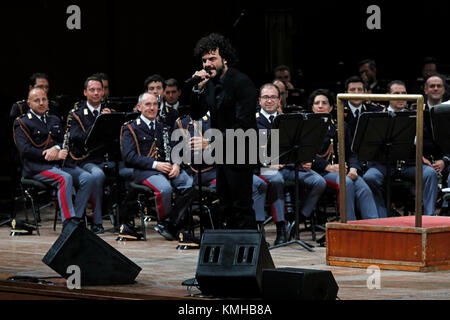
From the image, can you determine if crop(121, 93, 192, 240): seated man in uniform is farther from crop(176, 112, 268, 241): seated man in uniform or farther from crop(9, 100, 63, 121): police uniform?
crop(9, 100, 63, 121): police uniform

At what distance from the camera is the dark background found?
12.0 m

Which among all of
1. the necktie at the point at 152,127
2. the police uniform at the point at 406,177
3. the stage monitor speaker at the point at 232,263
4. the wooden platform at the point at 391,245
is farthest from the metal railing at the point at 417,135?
the necktie at the point at 152,127

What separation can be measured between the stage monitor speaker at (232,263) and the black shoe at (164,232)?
313 centimetres

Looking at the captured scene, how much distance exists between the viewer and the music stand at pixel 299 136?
7.01 meters

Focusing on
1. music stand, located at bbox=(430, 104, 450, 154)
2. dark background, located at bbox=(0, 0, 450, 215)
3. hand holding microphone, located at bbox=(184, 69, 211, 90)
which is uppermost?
dark background, located at bbox=(0, 0, 450, 215)

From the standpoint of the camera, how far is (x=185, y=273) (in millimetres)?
6066

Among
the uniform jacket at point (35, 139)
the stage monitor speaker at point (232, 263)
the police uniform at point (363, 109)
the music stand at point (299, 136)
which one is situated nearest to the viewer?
the stage monitor speaker at point (232, 263)

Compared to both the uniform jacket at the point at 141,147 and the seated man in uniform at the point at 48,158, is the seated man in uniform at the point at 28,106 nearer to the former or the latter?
the seated man in uniform at the point at 48,158

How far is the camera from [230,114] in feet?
19.3

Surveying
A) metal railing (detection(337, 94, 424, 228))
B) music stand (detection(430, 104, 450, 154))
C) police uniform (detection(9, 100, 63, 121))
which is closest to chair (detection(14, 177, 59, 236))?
police uniform (detection(9, 100, 63, 121))

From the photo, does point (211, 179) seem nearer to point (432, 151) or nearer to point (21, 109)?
point (432, 151)

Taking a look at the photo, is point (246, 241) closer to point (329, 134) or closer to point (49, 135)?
point (329, 134)

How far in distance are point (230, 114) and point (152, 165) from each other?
239cm

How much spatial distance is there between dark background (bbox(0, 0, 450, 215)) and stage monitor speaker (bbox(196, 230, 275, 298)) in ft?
→ 20.8
